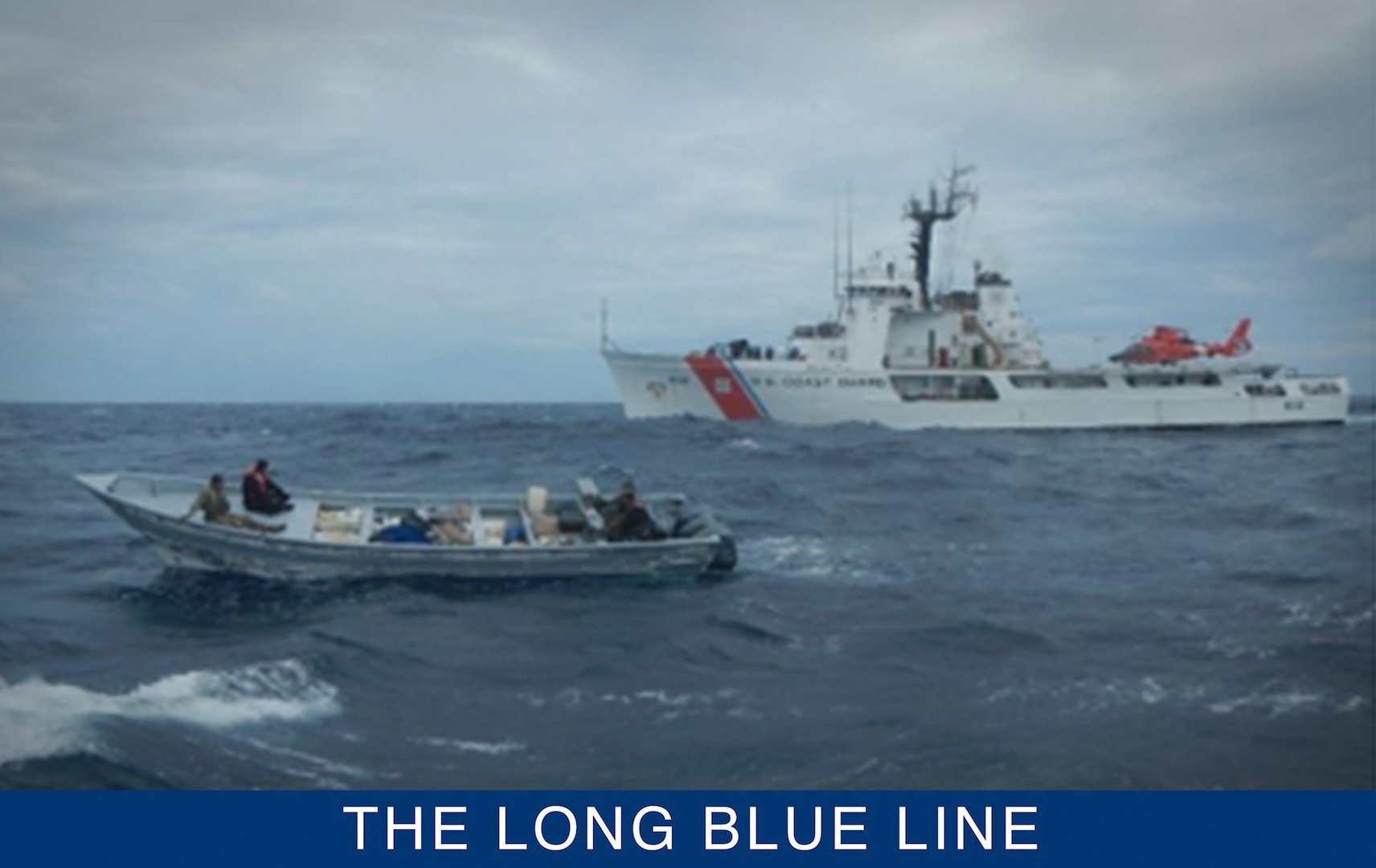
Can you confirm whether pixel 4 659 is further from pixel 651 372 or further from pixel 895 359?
pixel 895 359

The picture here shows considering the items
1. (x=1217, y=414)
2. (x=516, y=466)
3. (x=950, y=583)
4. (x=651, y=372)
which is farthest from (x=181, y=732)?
(x=1217, y=414)

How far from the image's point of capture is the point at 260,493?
17.7 m

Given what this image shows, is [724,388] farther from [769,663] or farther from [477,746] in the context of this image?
→ [477,746]

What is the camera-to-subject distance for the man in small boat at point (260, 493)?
1762cm

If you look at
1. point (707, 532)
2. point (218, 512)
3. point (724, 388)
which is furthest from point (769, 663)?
point (724, 388)

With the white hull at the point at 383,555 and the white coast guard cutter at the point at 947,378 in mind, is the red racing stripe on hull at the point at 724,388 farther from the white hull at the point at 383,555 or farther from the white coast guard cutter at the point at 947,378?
the white hull at the point at 383,555

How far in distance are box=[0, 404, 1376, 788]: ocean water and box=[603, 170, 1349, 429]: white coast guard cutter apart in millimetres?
25173

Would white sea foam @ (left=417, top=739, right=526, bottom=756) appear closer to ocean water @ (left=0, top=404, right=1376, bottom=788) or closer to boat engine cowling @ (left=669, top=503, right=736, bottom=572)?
ocean water @ (left=0, top=404, right=1376, bottom=788)

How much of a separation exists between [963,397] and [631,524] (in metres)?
37.4

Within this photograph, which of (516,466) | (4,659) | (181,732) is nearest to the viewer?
(181,732)

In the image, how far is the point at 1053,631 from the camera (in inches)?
544

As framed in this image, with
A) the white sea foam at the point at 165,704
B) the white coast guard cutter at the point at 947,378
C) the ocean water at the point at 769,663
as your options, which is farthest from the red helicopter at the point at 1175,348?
the white sea foam at the point at 165,704

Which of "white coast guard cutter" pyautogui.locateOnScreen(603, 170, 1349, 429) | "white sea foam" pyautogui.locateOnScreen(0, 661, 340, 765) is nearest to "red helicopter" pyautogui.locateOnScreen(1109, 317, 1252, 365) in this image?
"white coast guard cutter" pyautogui.locateOnScreen(603, 170, 1349, 429)

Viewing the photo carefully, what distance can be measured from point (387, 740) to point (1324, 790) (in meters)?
7.57
